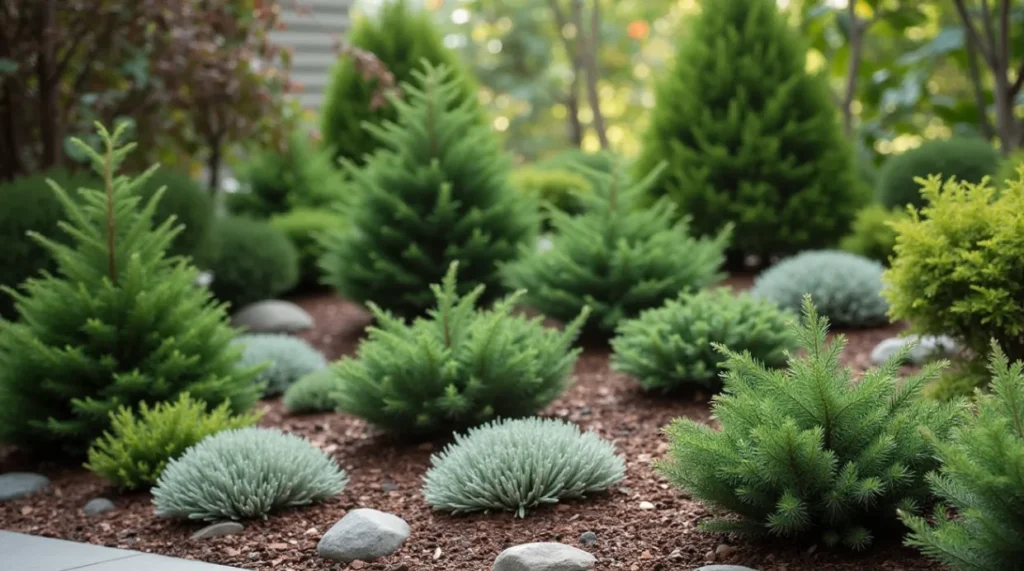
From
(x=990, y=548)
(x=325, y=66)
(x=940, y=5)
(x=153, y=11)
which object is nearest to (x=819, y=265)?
(x=990, y=548)

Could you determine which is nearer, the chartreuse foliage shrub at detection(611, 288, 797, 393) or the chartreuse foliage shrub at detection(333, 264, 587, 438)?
the chartreuse foliage shrub at detection(333, 264, 587, 438)

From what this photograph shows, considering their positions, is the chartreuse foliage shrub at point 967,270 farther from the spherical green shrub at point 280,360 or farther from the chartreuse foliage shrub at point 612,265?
the spherical green shrub at point 280,360

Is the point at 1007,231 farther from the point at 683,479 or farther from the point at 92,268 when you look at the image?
the point at 92,268

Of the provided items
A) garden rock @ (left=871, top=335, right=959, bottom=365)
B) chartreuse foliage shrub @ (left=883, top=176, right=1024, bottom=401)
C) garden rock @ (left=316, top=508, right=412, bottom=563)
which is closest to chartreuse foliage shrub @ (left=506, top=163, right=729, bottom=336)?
garden rock @ (left=871, top=335, right=959, bottom=365)

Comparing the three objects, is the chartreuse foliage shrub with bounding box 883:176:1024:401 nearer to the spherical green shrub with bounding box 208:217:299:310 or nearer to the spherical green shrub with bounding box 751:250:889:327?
the spherical green shrub with bounding box 751:250:889:327

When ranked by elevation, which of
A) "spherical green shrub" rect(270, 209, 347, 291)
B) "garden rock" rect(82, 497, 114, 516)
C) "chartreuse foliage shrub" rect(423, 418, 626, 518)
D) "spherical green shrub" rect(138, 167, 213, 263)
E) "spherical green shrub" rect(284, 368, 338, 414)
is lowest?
"garden rock" rect(82, 497, 114, 516)

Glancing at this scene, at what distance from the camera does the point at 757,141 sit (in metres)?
8.01

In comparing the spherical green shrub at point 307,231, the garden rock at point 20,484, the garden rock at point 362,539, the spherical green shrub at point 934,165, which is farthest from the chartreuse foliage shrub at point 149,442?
the spherical green shrub at point 934,165

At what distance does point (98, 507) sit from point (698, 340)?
282 centimetres

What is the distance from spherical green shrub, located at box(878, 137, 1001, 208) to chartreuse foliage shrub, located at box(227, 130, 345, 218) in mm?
4845

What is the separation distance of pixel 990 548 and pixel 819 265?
4061 millimetres

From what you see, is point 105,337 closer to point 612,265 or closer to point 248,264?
point 612,265

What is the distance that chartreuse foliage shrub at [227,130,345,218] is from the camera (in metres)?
9.84

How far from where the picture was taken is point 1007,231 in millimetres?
3943
